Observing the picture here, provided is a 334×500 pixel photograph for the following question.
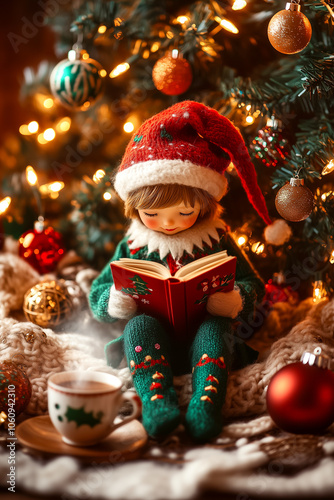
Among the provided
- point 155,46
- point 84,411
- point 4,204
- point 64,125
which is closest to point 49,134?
point 64,125

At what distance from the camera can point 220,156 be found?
105 centimetres

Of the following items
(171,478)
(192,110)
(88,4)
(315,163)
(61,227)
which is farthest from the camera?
(61,227)

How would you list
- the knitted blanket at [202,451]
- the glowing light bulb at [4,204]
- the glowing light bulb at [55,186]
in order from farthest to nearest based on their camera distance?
the glowing light bulb at [55,186] < the glowing light bulb at [4,204] < the knitted blanket at [202,451]

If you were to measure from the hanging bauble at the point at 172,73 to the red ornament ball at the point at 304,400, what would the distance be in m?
0.71

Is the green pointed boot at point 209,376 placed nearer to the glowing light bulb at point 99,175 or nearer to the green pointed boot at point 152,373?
the green pointed boot at point 152,373

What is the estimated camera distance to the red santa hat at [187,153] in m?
0.98

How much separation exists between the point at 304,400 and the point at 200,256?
0.39 meters

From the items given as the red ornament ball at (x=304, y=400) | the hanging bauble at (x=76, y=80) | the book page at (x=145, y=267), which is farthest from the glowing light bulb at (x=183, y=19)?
the red ornament ball at (x=304, y=400)

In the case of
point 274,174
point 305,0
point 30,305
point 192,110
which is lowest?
point 30,305

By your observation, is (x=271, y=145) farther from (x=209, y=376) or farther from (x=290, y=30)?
(x=209, y=376)

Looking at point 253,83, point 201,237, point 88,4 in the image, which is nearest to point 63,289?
point 201,237

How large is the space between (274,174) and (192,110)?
0.81ft

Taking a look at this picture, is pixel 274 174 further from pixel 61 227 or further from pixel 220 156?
pixel 61 227

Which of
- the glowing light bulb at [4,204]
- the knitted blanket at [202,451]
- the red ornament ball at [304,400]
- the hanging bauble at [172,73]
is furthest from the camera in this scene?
the glowing light bulb at [4,204]
